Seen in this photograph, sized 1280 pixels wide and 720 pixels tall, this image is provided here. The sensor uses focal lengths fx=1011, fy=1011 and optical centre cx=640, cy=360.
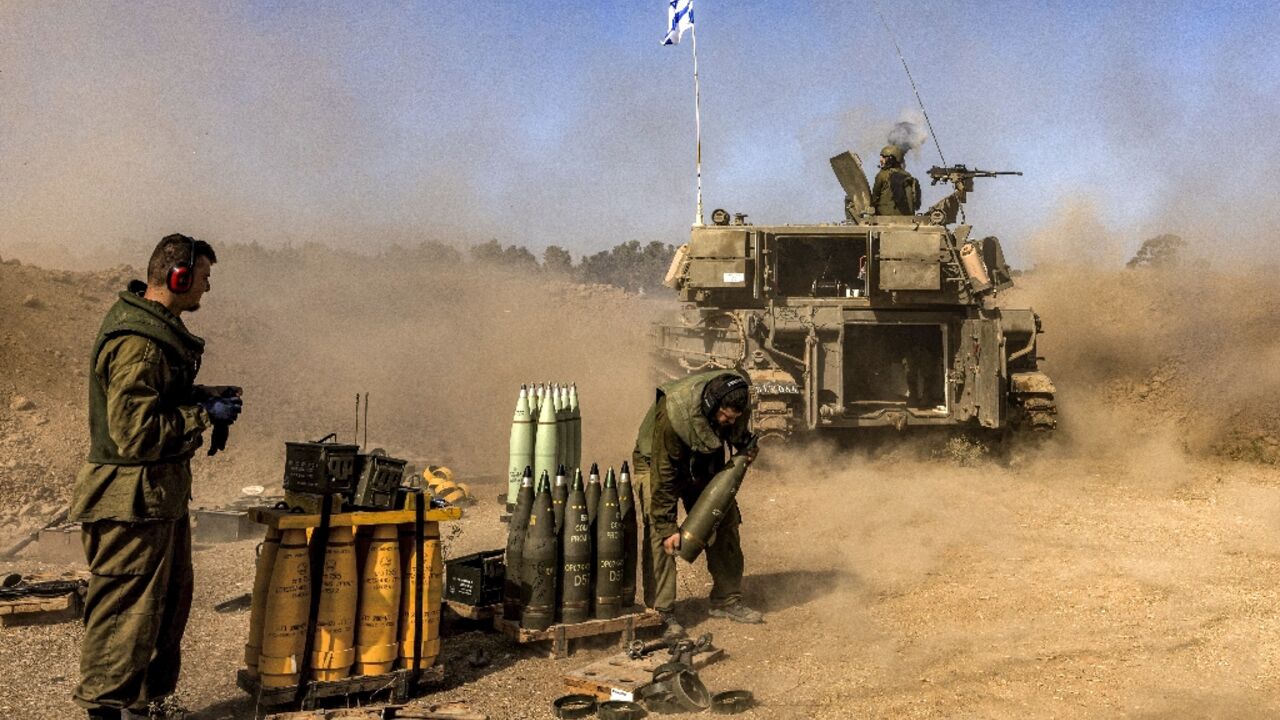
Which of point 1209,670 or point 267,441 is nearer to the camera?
point 1209,670

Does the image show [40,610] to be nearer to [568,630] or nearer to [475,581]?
[475,581]

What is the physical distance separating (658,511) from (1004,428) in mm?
8512

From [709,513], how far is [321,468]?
2470 mm

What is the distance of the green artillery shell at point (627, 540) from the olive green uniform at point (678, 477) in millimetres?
103

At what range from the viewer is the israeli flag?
15.7m

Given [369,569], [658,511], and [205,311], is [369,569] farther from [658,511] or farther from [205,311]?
[205,311]

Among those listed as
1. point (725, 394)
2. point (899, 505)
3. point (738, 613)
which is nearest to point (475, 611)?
point (738, 613)

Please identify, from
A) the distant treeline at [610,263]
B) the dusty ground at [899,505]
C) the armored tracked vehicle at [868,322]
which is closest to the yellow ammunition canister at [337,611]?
the dusty ground at [899,505]

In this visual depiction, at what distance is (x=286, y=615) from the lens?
495 cm

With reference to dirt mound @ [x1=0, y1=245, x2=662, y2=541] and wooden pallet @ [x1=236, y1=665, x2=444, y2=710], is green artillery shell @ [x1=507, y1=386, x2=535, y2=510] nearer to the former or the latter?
dirt mound @ [x1=0, y1=245, x2=662, y2=541]

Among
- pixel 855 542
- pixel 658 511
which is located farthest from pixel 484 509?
pixel 658 511

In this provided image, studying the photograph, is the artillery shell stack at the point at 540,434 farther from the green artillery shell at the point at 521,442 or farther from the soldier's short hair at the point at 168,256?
the soldier's short hair at the point at 168,256

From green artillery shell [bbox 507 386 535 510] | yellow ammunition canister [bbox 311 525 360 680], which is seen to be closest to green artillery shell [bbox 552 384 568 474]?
green artillery shell [bbox 507 386 535 510]

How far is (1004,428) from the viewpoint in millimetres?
13578
